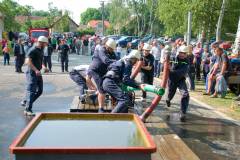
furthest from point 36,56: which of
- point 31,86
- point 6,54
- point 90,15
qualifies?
point 90,15

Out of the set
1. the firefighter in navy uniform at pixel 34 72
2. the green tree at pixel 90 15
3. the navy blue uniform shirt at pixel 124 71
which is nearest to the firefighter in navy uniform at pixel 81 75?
the firefighter in navy uniform at pixel 34 72

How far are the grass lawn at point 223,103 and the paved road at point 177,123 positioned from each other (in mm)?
441

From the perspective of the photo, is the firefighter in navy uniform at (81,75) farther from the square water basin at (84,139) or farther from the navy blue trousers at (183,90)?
the square water basin at (84,139)

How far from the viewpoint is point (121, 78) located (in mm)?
7684

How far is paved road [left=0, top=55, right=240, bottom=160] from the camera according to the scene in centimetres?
776

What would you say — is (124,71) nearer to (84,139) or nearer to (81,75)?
(81,75)

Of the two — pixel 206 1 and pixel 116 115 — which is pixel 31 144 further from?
pixel 206 1

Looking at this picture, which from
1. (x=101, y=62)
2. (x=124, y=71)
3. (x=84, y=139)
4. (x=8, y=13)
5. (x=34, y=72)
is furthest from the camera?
(x=8, y=13)

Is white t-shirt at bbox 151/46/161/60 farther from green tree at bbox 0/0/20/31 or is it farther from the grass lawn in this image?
green tree at bbox 0/0/20/31

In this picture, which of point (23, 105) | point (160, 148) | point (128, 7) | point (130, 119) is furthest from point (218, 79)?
point (128, 7)

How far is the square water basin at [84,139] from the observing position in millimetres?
3549

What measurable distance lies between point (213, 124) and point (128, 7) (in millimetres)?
65779

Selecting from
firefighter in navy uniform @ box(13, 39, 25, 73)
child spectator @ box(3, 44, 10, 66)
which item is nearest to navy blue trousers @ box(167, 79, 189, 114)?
firefighter in navy uniform @ box(13, 39, 25, 73)

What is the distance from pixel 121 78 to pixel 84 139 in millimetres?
3741
